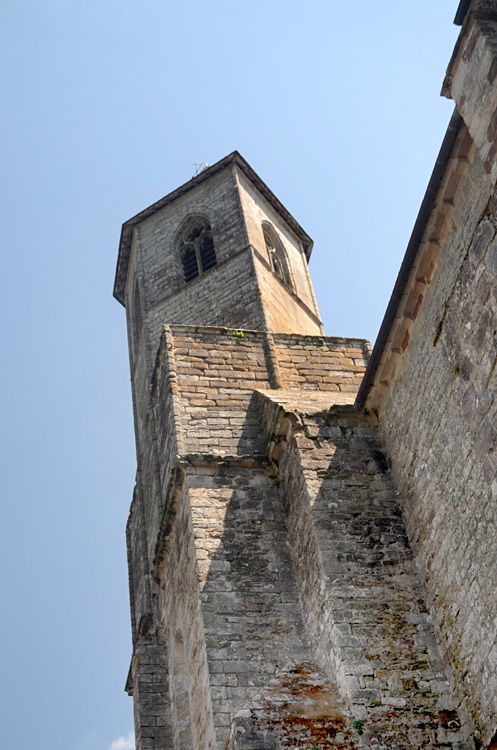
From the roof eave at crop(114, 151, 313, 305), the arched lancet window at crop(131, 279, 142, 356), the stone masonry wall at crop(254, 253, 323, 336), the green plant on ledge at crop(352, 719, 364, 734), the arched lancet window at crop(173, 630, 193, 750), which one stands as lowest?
the green plant on ledge at crop(352, 719, 364, 734)

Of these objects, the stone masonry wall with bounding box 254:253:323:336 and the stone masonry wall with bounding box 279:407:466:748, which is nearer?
the stone masonry wall with bounding box 279:407:466:748

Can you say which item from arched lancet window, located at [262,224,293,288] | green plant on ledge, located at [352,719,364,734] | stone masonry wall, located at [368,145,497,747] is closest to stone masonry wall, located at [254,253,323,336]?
arched lancet window, located at [262,224,293,288]

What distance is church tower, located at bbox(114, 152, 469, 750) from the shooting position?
266 inches

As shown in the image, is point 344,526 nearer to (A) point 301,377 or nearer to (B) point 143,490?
(A) point 301,377

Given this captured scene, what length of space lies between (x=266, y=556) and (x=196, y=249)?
296 inches

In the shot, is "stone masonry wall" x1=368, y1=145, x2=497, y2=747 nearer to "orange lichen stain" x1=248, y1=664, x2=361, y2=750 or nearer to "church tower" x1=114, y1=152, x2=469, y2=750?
"church tower" x1=114, y1=152, x2=469, y2=750

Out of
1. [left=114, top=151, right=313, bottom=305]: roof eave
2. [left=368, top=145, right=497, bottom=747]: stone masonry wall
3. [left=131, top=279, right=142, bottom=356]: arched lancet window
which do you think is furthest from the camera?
[left=114, top=151, right=313, bottom=305]: roof eave

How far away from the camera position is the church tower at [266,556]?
6.75 metres

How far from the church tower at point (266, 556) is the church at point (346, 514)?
21mm

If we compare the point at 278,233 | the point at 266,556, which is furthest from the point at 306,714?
the point at 278,233

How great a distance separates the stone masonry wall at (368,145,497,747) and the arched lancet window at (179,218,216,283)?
22.3 ft

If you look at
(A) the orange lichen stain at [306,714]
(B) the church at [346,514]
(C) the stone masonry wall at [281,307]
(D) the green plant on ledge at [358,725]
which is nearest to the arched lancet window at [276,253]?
(C) the stone masonry wall at [281,307]

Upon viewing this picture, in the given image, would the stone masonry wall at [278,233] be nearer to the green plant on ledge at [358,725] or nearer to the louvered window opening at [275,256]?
the louvered window opening at [275,256]

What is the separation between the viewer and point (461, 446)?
6.89 m
